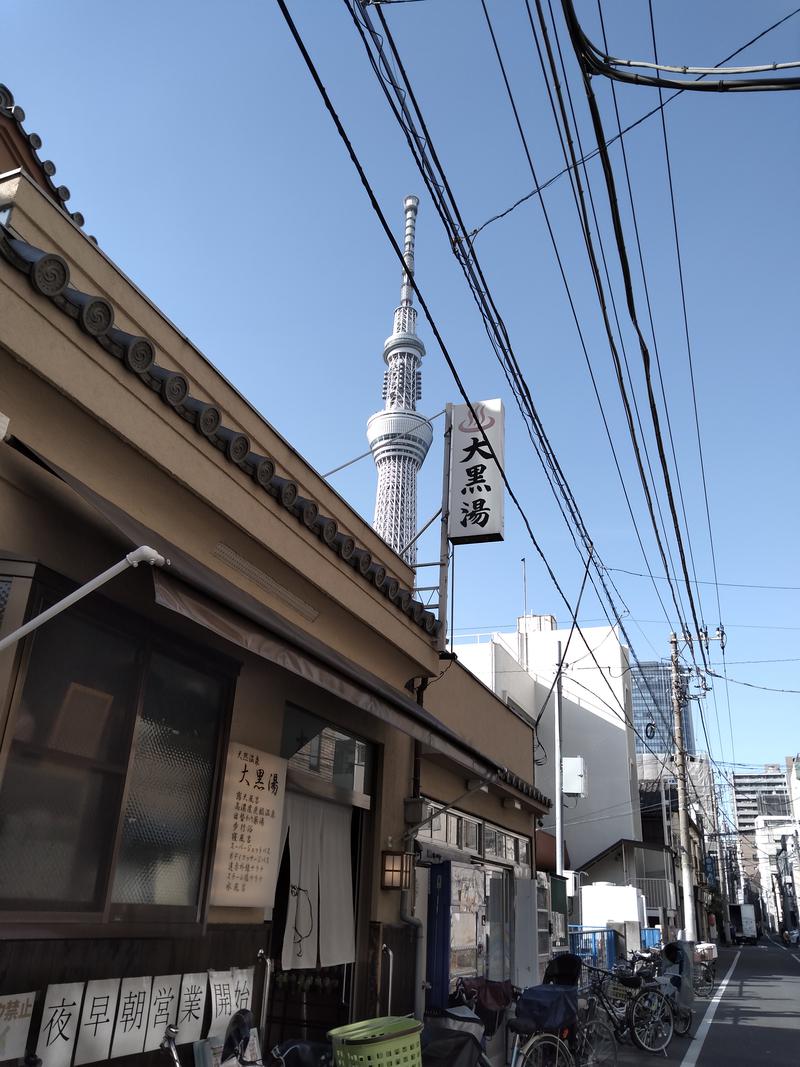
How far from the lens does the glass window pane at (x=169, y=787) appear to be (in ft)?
17.9

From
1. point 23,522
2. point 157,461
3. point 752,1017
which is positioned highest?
point 157,461

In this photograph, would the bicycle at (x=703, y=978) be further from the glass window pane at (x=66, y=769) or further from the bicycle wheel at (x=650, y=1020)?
the glass window pane at (x=66, y=769)

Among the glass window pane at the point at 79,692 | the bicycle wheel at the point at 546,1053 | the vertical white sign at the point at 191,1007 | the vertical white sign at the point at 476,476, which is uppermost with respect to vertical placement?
the vertical white sign at the point at 476,476

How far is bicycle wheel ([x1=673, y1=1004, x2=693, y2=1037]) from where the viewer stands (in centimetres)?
1348

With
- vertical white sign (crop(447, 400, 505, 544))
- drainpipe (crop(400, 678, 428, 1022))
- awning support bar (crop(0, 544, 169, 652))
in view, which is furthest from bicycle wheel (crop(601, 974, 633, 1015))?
awning support bar (crop(0, 544, 169, 652))

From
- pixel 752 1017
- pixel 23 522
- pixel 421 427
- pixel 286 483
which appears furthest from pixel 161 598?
pixel 421 427

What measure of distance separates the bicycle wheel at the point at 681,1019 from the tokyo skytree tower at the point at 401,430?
7281 cm

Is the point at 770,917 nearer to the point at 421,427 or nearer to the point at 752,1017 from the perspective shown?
the point at 421,427

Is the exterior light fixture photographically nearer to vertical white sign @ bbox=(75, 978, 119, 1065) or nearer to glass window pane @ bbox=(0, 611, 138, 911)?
vertical white sign @ bbox=(75, 978, 119, 1065)

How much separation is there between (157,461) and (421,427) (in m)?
93.4

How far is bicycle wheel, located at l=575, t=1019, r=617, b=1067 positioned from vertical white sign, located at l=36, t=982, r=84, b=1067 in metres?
7.18

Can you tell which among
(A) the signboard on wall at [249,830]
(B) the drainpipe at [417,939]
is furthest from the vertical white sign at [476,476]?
(A) the signboard on wall at [249,830]

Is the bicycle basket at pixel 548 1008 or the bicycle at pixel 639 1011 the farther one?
the bicycle at pixel 639 1011

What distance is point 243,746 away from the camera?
658 centimetres
